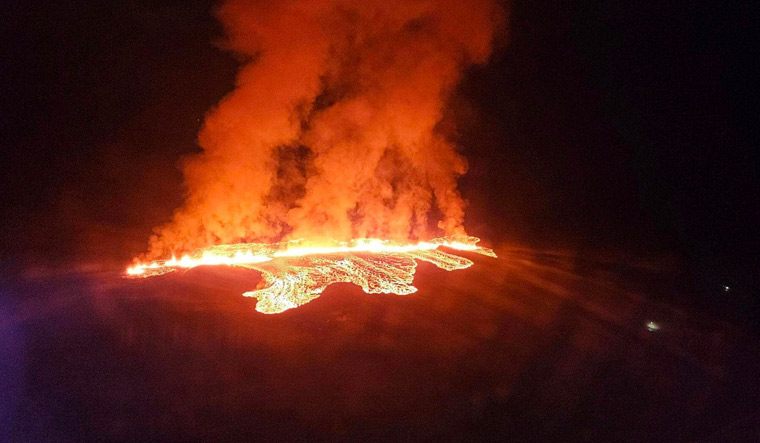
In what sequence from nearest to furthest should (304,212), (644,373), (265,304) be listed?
(644,373) → (265,304) → (304,212)

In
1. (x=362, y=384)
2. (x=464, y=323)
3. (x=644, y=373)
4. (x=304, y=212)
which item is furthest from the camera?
(x=304, y=212)

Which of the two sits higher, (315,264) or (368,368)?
(315,264)

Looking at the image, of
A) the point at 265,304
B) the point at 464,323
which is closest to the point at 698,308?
the point at 464,323

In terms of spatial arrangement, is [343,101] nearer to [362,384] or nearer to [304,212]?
[304,212]

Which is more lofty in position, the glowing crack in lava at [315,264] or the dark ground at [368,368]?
the glowing crack in lava at [315,264]

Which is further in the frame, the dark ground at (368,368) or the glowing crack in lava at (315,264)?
the glowing crack in lava at (315,264)
